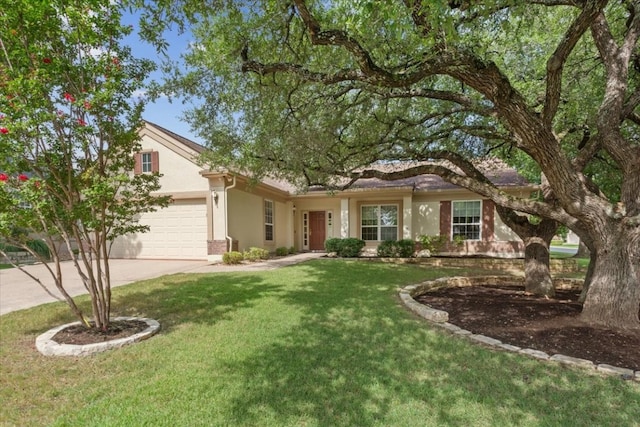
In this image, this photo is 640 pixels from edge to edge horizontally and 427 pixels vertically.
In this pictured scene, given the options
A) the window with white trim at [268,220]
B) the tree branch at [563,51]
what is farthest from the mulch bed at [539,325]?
the window with white trim at [268,220]

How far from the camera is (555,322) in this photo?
502cm

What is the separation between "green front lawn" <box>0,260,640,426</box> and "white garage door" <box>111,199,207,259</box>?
24.6 feet

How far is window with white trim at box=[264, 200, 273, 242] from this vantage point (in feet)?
50.0

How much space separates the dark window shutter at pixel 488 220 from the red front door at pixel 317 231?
744 cm

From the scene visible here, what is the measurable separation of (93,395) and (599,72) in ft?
34.7

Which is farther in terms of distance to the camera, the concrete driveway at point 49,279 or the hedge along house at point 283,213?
the hedge along house at point 283,213

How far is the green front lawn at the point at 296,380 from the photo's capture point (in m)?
2.76

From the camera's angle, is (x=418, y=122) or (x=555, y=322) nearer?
(x=555, y=322)

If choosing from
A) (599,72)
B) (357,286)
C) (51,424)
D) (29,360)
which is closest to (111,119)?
(29,360)

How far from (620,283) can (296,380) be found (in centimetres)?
480

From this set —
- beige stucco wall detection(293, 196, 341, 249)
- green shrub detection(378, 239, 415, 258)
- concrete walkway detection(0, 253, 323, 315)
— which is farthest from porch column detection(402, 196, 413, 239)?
concrete walkway detection(0, 253, 323, 315)

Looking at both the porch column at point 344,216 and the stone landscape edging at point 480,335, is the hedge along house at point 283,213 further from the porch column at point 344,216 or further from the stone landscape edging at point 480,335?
the stone landscape edging at point 480,335

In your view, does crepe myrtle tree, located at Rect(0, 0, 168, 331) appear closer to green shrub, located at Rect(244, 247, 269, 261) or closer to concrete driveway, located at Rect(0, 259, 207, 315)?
concrete driveway, located at Rect(0, 259, 207, 315)

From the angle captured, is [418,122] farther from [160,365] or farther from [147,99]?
[160,365]
